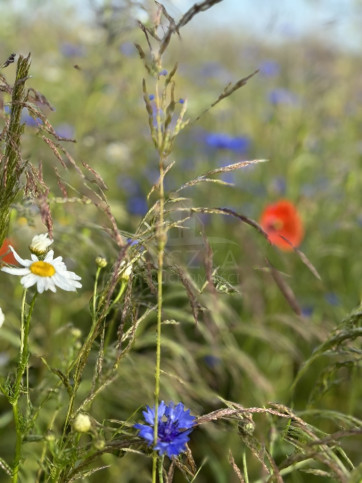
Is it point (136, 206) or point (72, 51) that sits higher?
point (72, 51)

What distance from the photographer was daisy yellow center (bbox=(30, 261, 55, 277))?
0.71m

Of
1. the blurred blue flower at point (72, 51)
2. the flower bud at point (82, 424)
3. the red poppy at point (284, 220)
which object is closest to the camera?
the flower bud at point (82, 424)

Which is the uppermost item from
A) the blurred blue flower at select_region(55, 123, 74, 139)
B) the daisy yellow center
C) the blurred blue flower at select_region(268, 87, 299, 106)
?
the blurred blue flower at select_region(268, 87, 299, 106)

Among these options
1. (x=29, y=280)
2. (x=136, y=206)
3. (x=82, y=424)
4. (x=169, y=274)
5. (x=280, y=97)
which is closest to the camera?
(x=82, y=424)

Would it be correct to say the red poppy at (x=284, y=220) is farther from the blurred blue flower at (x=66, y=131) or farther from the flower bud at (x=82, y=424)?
the flower bud at (x=82, y=424)

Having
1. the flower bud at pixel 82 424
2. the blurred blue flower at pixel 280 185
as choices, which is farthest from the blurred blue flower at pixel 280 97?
the flower bud at pixel 82 424

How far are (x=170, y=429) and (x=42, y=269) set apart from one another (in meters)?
0.22

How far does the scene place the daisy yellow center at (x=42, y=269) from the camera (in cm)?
71

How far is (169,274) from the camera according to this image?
3.02 ft

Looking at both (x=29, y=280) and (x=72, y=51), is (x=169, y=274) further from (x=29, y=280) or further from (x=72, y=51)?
(x=72, y=51)

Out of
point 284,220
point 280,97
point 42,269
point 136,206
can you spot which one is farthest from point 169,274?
point 280,97

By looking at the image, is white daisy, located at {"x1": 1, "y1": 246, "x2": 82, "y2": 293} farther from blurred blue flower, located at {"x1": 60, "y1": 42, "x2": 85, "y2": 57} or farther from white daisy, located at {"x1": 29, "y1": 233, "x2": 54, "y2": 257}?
blurred blue flower, located at {"x1": 60, "y1": 42, "x2": 85, "y2": 57}

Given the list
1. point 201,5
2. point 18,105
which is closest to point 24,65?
point 18,105

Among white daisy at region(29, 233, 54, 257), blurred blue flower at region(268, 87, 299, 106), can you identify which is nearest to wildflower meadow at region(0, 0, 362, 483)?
white daisy at region(29, 233, 54, 257)
